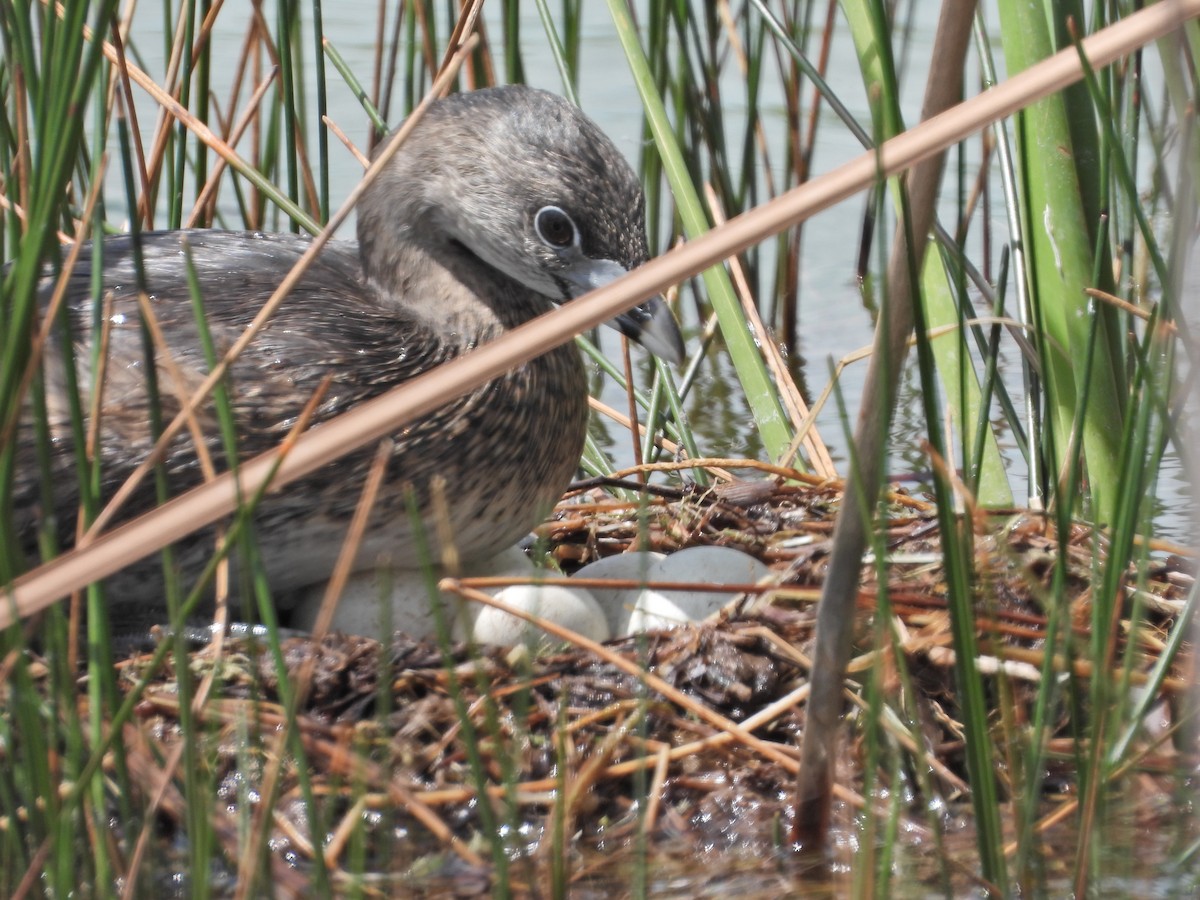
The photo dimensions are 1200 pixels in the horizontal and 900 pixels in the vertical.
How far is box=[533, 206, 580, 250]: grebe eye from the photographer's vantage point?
3.31 m

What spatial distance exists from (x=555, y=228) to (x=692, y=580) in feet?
2.44

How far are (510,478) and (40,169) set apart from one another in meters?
1.64

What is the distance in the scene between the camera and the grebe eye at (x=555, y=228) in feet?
10.9

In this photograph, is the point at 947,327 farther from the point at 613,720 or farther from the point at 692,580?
the point at 613,720

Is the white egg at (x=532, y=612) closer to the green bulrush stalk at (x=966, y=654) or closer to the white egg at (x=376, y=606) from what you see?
the white egg at (x=376, y=606)

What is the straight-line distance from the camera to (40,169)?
187 cm

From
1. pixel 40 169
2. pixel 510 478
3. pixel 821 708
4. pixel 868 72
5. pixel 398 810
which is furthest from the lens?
pixel 510 478

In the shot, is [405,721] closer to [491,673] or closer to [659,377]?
[491,673]

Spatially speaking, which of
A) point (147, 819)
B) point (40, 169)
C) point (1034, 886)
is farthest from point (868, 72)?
point (147, 819)

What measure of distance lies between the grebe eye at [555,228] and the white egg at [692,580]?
650 mm

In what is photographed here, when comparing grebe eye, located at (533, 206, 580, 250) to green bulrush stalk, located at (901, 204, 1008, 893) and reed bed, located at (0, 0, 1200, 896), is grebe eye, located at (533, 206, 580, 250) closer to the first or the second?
reed bed, located at (0, 0, 1200, 896)

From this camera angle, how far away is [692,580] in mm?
3174

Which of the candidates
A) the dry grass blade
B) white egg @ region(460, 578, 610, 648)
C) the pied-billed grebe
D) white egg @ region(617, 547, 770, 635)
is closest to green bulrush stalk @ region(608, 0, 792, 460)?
the pied-billed grebe

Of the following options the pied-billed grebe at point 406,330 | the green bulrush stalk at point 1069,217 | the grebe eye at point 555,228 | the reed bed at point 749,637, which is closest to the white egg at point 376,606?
the pied-billed grebe at point 406,330
